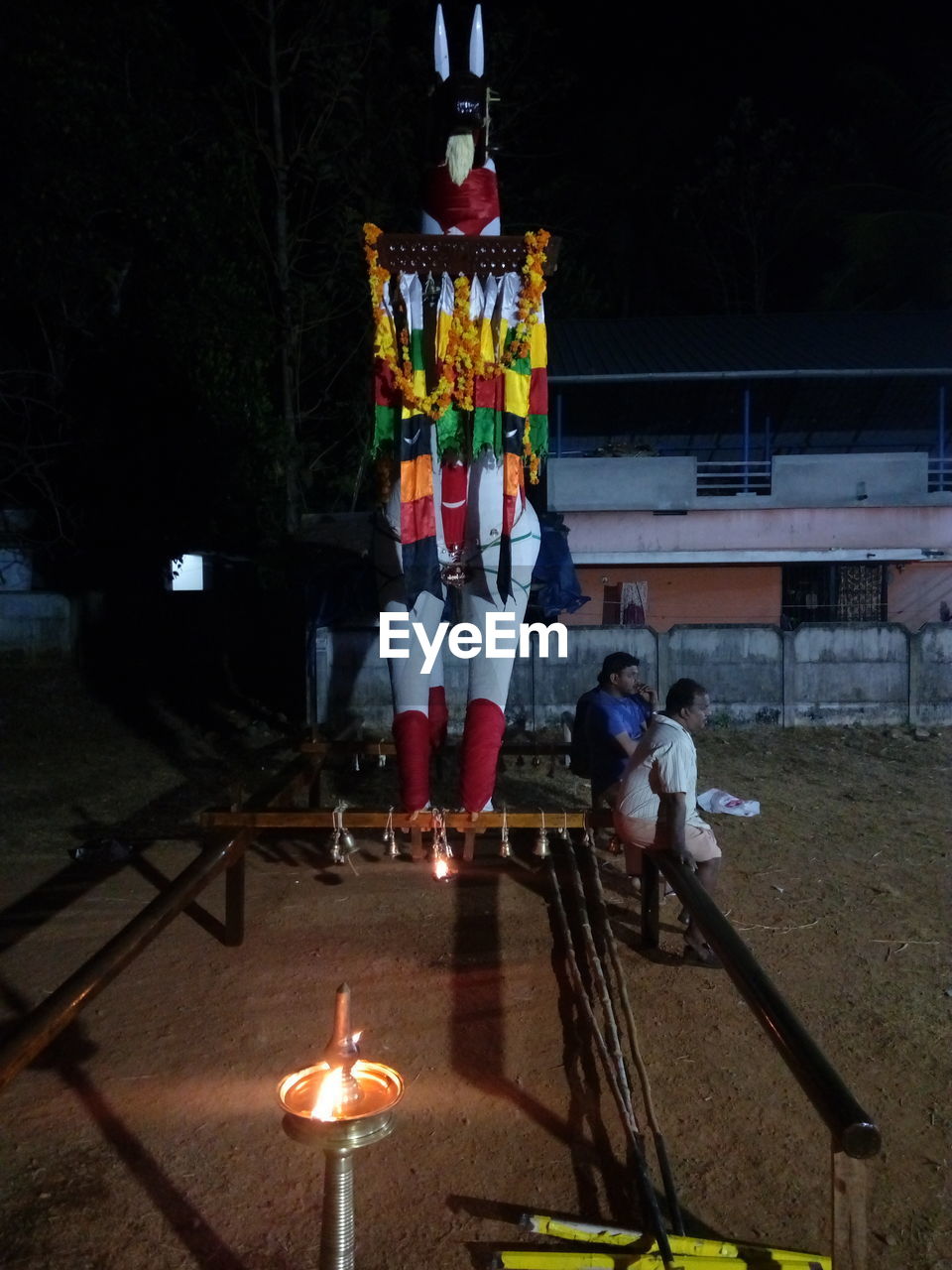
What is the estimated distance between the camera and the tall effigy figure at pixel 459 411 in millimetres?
4711

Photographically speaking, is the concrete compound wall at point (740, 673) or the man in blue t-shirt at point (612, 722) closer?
the man in blue t-shirt at point (612, 722)

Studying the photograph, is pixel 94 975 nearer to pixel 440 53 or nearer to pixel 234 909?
pixel 234 909

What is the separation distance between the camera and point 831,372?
51.7ft

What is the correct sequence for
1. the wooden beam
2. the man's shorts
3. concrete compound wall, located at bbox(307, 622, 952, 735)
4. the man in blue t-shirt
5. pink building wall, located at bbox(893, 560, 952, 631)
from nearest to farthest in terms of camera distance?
1. the wooden beam
2. the man's shorts
3. the man in blue t-shirt
4. concrete compound wall, located at bbox(307, 622, 952, 735)
5. pink building wall, located at bbox(893, 560, 952, 631)

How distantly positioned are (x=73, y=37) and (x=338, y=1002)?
1376cm

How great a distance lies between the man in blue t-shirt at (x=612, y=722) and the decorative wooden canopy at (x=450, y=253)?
297 centimetres

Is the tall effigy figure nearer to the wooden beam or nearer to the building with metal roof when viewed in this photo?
the wooden beam

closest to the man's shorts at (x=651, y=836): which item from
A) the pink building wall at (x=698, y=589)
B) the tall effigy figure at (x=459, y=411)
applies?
the tall effigy figure at (x=459, y=411)

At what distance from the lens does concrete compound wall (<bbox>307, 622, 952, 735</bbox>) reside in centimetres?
1227

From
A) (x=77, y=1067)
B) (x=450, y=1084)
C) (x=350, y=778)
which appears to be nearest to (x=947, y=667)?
(x=350, y=778)

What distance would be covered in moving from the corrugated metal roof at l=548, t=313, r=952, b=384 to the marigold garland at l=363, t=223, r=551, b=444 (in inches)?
434

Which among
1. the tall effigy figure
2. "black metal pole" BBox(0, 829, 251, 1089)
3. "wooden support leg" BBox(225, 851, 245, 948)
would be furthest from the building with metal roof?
"black metal pole" BBox(0, 829, 251, 1089)

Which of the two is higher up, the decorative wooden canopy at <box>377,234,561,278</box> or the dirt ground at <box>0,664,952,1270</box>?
the decorative wooden canopy at <box>377,234,561,278</box>

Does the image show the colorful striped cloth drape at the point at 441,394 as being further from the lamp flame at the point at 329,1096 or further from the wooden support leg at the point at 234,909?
the lamp flame at the point at 329,1096
